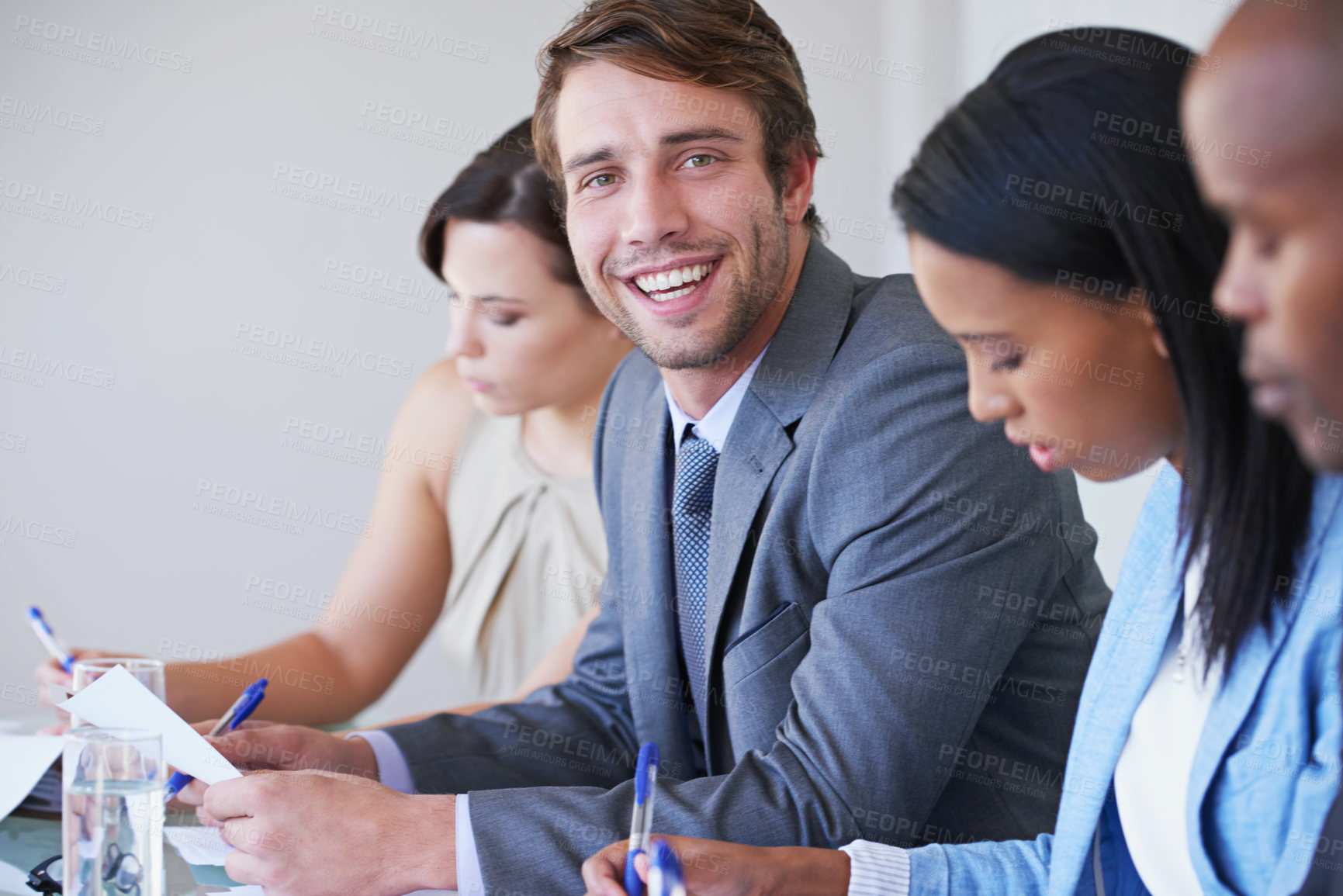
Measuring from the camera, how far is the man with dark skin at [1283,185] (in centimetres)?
50

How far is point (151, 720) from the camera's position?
109cm

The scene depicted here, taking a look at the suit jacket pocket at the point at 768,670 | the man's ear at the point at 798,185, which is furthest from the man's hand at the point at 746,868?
the man's ear at the point at 798,185

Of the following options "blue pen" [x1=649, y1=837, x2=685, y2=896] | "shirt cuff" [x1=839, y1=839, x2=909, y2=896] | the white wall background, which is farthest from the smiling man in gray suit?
the white wall background

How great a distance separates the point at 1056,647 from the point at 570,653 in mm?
1023

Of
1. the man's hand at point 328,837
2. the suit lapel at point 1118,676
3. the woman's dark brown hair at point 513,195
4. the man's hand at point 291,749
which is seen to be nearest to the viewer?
the suit lapel at point 1118,676

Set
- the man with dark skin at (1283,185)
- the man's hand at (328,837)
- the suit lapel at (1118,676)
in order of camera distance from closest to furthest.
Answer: the man with dark skin at (1283,185) < the suit lapel at (1118,676) < the man's hand at (328,837)

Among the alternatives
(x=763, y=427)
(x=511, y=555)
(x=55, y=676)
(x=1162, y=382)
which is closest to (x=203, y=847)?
(x=55, y=676)

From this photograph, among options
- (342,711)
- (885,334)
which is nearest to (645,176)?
(885,334)

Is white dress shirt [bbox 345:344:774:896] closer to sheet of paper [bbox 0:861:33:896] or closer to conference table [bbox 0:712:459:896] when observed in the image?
conference table [bbox 0:712:459:896]

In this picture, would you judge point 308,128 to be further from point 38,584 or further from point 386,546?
point 386,546

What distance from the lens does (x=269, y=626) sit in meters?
3.93

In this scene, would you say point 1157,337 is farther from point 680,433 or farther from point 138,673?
point 138,673

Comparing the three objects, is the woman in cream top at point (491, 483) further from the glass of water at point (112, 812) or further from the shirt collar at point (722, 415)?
the glass of water at point (112, 812)

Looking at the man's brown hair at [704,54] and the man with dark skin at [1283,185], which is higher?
the man's brown hair at [704,54]
